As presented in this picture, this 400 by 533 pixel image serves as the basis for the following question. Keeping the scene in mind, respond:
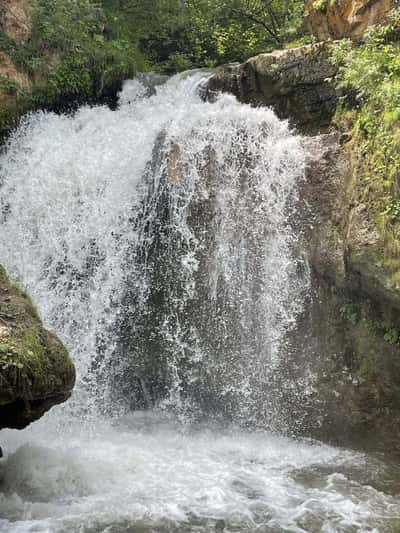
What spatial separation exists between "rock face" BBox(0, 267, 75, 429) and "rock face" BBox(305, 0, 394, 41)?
6963 mm

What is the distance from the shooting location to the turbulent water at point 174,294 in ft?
20.1

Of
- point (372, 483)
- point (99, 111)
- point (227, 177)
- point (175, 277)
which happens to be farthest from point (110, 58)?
point (372, 483)

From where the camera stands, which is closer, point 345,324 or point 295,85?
point 345,324

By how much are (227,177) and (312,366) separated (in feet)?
9.87

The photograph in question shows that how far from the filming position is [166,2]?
14188 mm

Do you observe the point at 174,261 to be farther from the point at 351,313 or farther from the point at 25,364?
the point at 25,364

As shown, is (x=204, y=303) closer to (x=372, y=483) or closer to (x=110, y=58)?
(x=372, y=483)

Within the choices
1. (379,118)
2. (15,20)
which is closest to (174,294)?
(379,118)

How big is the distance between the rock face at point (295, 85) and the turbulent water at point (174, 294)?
0.42 m

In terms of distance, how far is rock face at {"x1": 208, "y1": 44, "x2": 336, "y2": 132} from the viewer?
8344 millimetres

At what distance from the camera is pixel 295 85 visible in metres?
8.67

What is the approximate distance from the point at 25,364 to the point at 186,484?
2178 millimetres

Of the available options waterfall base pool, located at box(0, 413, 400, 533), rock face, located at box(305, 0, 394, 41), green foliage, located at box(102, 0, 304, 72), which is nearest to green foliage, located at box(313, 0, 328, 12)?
rock face, located at box(305, 0, 394, 41)

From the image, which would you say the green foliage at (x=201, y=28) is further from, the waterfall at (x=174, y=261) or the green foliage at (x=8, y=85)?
the waterfall at (x=174, y=261)
